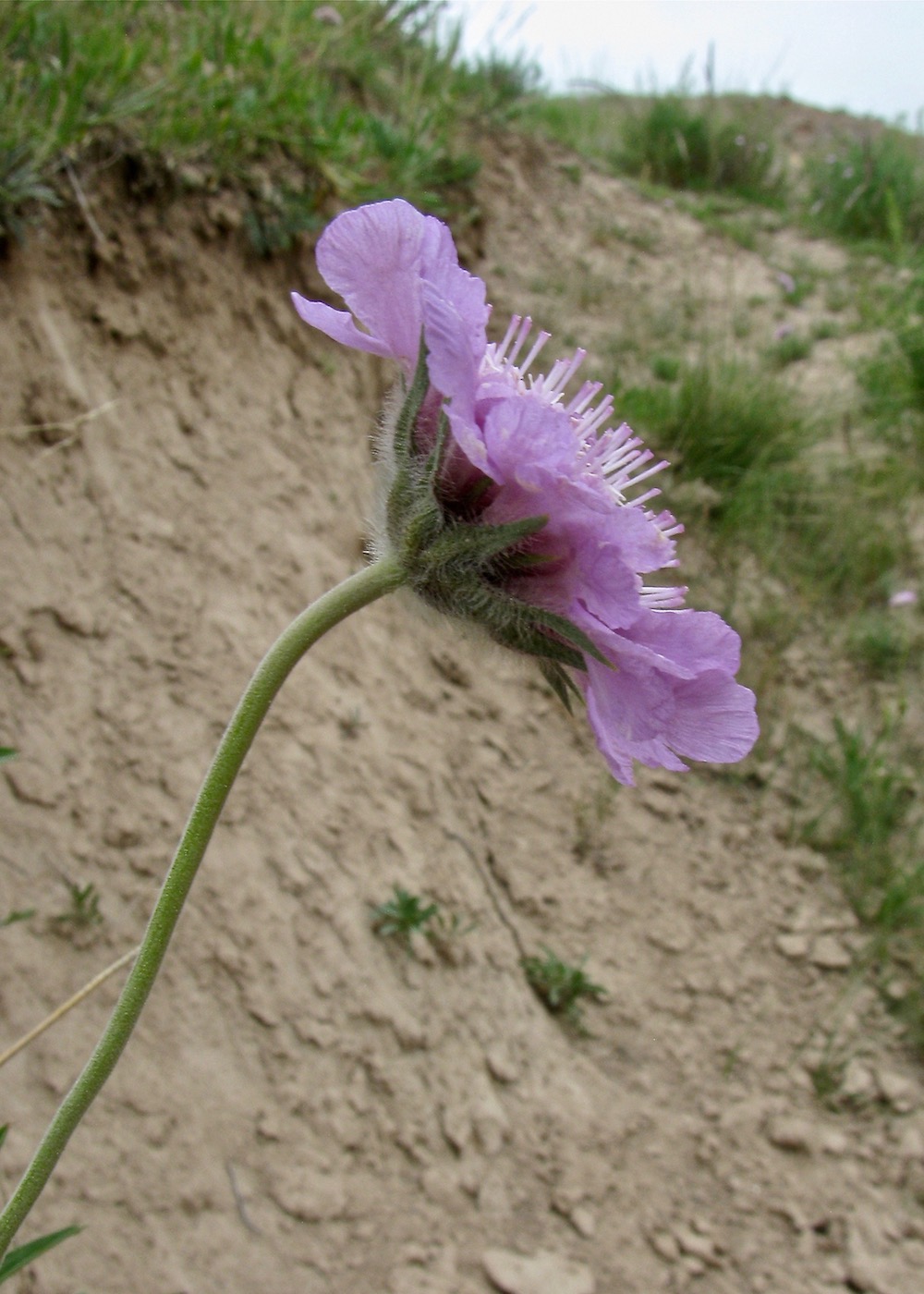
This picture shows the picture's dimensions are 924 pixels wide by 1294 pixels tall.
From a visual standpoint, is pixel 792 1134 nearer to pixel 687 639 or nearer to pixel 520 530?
pixel 687 639

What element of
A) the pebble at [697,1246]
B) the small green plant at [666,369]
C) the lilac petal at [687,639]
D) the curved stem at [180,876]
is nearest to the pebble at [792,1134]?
the pebble at [697,1246]

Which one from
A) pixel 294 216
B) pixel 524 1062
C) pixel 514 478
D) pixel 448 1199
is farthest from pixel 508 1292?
pixel 294 216

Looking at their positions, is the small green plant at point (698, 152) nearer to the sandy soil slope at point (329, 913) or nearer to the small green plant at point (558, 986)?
the sandy soil slope at point (329, 913)

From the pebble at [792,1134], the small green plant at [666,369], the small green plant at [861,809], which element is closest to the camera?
the pebble at [792,1134]

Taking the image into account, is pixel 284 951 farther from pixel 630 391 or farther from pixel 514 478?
pixel 630 391

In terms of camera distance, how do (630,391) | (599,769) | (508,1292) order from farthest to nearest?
(630,391), (599,769), (508,1292)

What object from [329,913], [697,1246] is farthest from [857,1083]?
[329,913]
